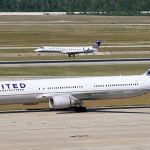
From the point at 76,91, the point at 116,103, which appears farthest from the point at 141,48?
the point at 76,91

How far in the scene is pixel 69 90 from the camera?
56.1 meters

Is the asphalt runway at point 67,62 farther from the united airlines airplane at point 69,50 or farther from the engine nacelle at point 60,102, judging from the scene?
the engine nacelle at point 60,102

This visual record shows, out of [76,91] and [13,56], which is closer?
[76,91]

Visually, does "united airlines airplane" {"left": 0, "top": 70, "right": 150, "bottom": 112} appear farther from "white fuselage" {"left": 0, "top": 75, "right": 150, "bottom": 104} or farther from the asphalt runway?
the asphalt runway

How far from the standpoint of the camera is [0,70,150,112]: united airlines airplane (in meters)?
54.5
